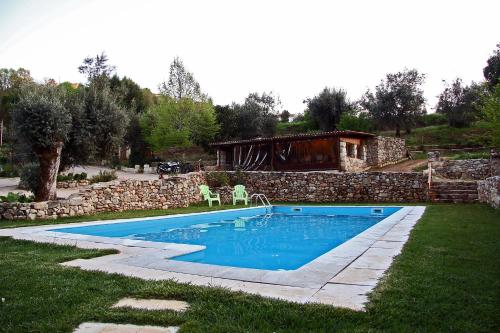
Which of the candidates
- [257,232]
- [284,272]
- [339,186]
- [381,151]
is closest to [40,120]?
[257,232]

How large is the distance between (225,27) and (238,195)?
7.05 m

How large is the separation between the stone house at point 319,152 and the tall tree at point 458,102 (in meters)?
7.61

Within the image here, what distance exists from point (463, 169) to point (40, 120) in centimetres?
1888

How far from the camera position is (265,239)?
8.69 meters

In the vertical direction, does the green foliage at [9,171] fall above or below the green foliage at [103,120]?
below

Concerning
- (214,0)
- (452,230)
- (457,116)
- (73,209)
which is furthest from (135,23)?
(457,116)

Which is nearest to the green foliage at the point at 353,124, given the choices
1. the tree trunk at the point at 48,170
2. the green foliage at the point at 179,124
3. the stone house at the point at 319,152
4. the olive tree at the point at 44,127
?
the stone house at the point at 319,152

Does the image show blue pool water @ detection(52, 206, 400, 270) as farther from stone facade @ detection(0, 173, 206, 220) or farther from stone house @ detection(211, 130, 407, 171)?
stone house @ detection(211, 130, 407, 171)

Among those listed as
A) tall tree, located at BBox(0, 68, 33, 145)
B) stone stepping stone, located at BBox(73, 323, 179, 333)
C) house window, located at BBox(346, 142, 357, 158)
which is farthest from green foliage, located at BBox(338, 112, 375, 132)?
tall tree, located at BBox(0, 68, 33, 145)

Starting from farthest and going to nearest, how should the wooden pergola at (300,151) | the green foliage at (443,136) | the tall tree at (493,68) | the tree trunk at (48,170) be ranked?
the tall tree at (493,68) → the green foliage at (443,136) → the wooden pergola at (300,151) → the tree trunk at (48,170)

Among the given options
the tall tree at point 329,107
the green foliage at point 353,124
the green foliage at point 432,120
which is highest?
the tall tree at point 329,107

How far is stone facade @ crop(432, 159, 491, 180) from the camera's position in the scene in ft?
60.9

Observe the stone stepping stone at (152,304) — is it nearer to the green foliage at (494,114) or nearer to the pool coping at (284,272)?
the pool coping at (284,272)

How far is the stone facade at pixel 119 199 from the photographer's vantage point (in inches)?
386
